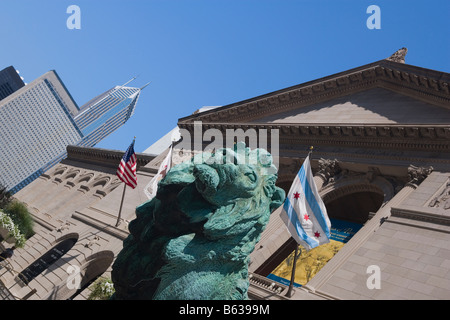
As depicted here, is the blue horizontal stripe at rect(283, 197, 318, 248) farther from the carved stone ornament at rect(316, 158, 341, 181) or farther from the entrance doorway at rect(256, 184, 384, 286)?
the carved stone ornament at rect(316, 158, 341, 181)

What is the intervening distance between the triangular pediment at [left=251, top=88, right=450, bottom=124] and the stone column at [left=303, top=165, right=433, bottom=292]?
3.75 metres

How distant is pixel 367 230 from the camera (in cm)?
1448

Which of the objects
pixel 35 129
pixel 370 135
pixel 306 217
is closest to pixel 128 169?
pixel 306 217

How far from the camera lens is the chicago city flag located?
10.5 meters

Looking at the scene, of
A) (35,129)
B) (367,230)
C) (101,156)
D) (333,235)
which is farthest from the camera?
(35,129)

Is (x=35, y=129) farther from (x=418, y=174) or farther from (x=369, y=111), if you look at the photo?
(x=418, y=174)

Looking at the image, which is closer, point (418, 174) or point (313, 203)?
point (313, 203)

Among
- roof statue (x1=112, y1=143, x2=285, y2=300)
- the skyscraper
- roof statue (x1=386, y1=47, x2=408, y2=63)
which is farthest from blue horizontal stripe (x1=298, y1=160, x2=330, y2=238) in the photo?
the skyscraper

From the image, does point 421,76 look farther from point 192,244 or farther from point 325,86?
point 192,244

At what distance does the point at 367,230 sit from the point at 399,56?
13796mm

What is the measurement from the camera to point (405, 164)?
17.3m

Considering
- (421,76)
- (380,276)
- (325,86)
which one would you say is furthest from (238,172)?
(325,86)

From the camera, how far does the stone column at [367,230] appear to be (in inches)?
495
